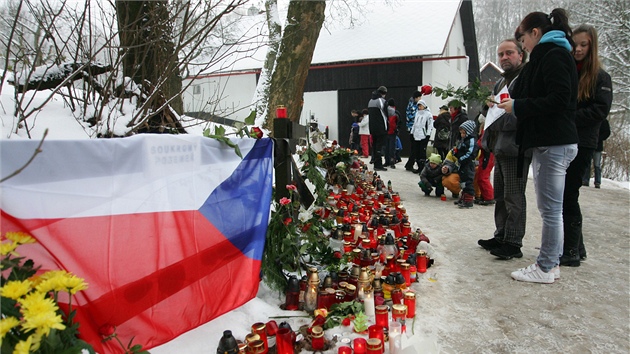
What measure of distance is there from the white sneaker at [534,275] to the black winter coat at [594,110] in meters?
1.14

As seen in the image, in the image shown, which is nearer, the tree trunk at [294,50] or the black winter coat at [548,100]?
the black winter coat at [548,100]

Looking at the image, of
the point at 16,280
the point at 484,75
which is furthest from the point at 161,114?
the point at 484,75

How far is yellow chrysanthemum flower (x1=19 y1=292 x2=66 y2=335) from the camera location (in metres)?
1.14

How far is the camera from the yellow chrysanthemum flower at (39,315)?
1.14 meters

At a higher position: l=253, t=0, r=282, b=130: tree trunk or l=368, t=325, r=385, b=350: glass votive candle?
l=253, t=0, r=282, b=130: tree trunk

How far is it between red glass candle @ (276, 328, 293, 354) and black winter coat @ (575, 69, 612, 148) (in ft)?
9.59

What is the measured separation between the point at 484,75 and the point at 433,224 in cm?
3118

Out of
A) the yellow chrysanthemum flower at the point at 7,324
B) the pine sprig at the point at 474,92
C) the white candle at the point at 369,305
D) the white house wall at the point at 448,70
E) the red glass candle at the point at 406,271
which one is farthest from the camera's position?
the white house wall at the point at 448,70

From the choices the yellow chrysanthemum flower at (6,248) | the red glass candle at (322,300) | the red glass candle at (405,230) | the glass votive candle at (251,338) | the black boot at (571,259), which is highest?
the yellow chrysanthemum flower at (6,248)

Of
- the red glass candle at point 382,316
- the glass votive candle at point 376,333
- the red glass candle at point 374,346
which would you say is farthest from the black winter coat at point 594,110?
the red glass candle at point 374,346

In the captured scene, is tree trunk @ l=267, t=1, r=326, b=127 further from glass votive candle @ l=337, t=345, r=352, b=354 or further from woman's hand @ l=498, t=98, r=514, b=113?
glass votive candle @ l=337, t=345, r=352, b=354

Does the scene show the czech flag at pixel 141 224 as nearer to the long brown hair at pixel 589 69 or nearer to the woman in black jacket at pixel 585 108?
the woman in black jacket at pixel 585 108

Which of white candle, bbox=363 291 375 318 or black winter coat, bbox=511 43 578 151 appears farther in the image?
black winter coat, bbox=511 43 578 151

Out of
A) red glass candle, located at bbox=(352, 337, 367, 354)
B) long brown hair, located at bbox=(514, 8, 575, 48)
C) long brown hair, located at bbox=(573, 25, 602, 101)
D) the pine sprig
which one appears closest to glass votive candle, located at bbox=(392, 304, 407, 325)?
red glass candle, located at bbox=(352, 337, 367, 354)
